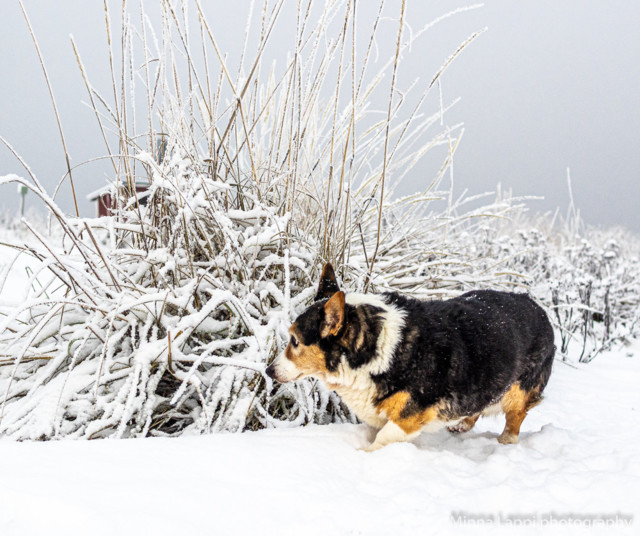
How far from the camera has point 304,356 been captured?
2.15 m

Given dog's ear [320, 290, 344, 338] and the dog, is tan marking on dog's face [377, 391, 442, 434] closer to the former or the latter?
the dog

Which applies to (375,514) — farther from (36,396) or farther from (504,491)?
(36,396)

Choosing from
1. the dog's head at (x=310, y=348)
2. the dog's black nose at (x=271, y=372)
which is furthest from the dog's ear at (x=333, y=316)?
the dog's black nose at (x=271, y=372)

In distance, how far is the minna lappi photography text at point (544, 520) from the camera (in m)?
1.53

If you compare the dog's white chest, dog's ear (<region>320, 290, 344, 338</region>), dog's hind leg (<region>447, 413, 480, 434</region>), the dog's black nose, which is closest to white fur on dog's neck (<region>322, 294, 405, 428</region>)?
the dog's white chest

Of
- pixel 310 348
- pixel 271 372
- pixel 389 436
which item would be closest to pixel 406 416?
pixel 389 436

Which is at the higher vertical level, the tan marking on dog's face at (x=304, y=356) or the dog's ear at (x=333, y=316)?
the dog's ear at (x=333, y=316)

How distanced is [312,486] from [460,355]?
0.87 meters

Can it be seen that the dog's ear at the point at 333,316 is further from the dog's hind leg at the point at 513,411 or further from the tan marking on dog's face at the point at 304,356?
the dog's hind leg at the point at 513,411

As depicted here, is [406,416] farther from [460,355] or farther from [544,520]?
[544,520]

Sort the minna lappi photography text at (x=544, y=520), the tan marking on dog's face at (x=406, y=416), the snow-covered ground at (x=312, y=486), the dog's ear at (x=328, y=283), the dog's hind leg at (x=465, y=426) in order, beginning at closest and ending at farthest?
1. the snow-covered ground at (x=312, y=486)
2. the minna lappi photography text at (x=544, y=520)
3. the tan marking on dog's face at (x=406, y=416)
4. the dog's ear at (x=328, y=283)
5. the dog's hind leg at (x=465, y=426)

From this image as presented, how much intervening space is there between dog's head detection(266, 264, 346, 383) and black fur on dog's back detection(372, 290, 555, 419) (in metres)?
0.24

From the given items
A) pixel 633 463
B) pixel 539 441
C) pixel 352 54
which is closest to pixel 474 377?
pixel 539 441

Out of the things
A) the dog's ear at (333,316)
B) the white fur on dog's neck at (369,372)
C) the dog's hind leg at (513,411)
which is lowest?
the dog's hind leg at (513,411)
